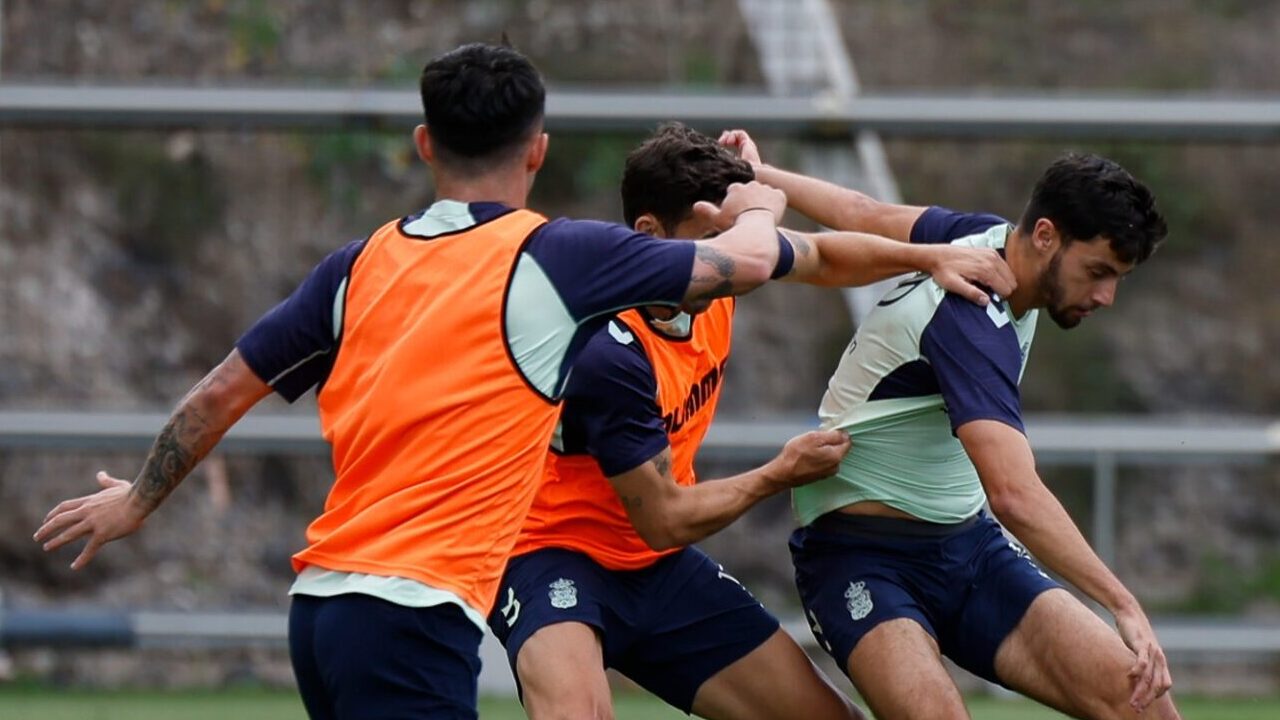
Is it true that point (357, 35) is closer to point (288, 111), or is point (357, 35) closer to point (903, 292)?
point (288, 111)

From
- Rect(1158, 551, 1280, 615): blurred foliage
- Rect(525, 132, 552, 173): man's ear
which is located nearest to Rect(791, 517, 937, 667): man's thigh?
Rect(525, 132, 552, 173): man's ear

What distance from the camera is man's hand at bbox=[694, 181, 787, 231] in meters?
3.98

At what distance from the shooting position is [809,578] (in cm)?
469

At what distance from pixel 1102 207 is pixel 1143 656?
1.08 meters

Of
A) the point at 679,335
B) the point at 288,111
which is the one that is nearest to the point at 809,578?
the point at 679,335

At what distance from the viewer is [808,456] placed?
4.32 m

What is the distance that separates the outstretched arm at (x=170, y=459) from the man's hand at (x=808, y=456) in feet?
4.20

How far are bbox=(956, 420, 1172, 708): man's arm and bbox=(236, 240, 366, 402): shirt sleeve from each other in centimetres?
149

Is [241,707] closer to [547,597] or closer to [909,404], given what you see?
[547,597]

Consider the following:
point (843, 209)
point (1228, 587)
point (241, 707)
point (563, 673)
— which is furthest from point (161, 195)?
point (563, 673)

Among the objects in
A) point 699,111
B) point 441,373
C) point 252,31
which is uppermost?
point 441,373

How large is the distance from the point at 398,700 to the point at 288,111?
6013mm

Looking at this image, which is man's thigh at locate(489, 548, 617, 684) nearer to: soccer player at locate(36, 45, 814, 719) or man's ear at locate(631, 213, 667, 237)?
man's ear at locate(631, 213, 667, 237)

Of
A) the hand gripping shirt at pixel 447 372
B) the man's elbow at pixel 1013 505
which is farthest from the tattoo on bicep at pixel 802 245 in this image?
the hand gripping shirt at pixel 447 372
